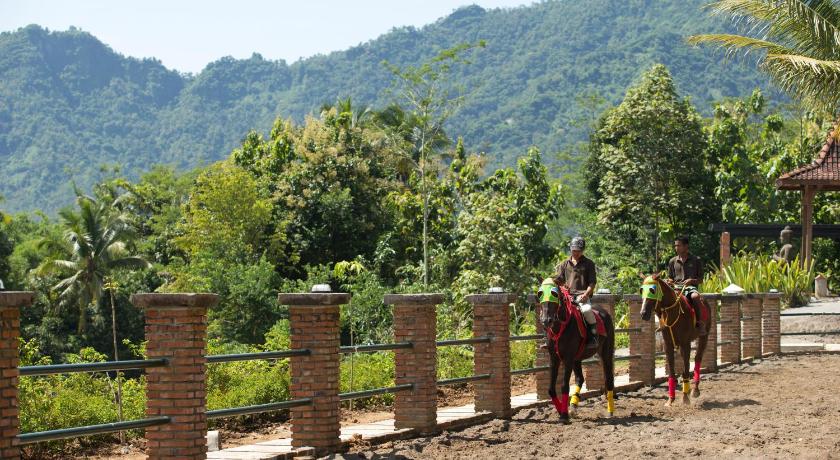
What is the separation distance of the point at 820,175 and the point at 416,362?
83.9 feet

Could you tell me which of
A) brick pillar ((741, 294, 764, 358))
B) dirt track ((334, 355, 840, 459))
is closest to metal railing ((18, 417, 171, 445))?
dirt track ((334, 355, 840, 459))

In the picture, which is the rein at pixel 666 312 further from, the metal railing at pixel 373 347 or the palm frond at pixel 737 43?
the palm frond at pixel 737 43

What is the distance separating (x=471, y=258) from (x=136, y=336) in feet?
70.1

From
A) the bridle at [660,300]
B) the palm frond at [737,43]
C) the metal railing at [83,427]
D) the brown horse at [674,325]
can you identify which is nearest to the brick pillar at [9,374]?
the metal railing at [83,427]

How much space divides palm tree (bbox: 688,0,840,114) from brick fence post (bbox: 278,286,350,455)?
14.3 meters

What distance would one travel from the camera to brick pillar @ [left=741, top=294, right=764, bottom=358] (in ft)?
83.9

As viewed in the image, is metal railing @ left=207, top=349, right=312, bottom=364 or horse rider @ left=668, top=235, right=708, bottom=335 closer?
metal railing @ left=207, top=349, right=312, bottom=364

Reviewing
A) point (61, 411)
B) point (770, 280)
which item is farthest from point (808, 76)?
point (61, 411)

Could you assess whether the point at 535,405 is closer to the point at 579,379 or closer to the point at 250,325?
the point at 579,379

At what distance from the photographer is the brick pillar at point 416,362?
12.8 metres

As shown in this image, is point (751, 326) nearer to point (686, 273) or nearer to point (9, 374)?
point (686, 273)

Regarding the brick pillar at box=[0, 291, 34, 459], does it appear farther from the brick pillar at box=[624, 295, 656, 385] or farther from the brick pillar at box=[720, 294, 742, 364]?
the brick pillar at box=[720, 294, 742, 364]

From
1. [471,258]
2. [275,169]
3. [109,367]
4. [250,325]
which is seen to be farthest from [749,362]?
[275,169]

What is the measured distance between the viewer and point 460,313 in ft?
114
